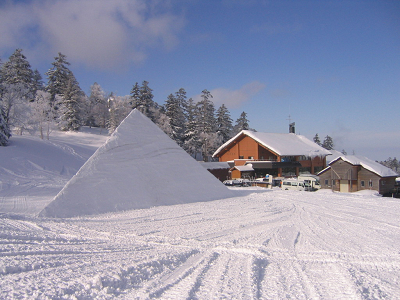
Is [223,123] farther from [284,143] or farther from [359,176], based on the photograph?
[359,176]

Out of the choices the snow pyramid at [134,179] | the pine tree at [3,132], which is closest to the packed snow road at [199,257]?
the snow pyramid at [134,179]

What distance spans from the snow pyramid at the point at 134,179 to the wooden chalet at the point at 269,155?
15.8m

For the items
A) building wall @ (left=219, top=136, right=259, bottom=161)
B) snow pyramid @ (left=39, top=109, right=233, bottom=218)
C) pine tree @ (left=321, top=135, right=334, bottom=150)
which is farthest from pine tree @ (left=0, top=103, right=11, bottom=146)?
pine tree @ (left=321, top=135, right=334, bottom=150)

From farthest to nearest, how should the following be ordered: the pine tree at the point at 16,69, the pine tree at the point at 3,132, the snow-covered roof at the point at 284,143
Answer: the pine tree at the point at 16,69
the snow-covered roof at the point at 284,143
the pine tree at the point at 3,132

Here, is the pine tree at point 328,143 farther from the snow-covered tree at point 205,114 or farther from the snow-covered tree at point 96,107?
the snow-covered tree at point 96,107

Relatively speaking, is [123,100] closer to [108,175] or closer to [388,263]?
[108,175]

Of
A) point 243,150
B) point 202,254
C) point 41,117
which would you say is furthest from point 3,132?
point 243,150

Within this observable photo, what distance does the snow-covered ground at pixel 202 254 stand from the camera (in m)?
3.33

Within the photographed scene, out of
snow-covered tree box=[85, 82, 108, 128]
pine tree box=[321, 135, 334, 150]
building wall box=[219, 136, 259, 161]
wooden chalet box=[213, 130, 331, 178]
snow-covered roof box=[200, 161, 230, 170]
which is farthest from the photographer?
pine tree box=[321, 135, 334, 150]

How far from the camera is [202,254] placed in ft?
15.5

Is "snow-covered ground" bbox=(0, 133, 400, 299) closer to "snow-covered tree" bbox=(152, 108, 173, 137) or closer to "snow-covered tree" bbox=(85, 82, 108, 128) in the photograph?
"snow-covered tree" bbox=(152, 108, 173, 137)

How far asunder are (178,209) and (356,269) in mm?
5992

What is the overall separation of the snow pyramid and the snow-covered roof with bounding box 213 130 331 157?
1787 cm

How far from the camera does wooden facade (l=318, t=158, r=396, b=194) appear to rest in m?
20.9
